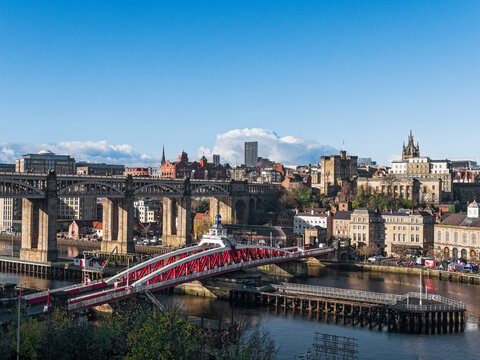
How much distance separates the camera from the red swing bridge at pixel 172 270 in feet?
141

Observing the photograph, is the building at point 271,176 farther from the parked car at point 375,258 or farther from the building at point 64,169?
the parked car at point 375,258

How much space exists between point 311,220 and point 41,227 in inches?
1644

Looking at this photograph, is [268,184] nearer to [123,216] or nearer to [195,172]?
[195,172]

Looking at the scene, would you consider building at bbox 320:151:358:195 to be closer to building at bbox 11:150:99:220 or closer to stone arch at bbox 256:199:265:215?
stone arch at bbox 256:199:265:215

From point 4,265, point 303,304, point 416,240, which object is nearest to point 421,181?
point 416,240

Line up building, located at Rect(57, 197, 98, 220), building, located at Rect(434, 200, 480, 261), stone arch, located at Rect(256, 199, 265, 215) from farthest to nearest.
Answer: building, located at Rect(57, 197, 98, 220)
stone arch, located at Rect(256, 199, 265, 215)
building, located at Rect(434, 200, 480, 261)

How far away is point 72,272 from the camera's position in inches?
2773

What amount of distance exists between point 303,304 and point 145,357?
29245 millimetres

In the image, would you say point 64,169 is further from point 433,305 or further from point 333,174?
point 433,305

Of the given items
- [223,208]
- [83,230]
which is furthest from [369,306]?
[83,230]

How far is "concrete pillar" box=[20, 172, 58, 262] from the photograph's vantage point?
245 feet

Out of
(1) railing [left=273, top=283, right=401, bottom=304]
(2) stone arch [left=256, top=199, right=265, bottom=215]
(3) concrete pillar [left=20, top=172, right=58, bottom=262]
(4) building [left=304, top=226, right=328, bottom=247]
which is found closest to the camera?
(1) railing [left=273, top=283, right=401, bottom=304]

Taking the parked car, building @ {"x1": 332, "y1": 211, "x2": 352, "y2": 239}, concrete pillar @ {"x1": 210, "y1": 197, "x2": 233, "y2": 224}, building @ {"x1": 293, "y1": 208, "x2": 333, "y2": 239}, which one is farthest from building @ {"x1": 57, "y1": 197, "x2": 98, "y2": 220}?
the parked car

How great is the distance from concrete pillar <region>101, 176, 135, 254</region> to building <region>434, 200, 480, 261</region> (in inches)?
1673
